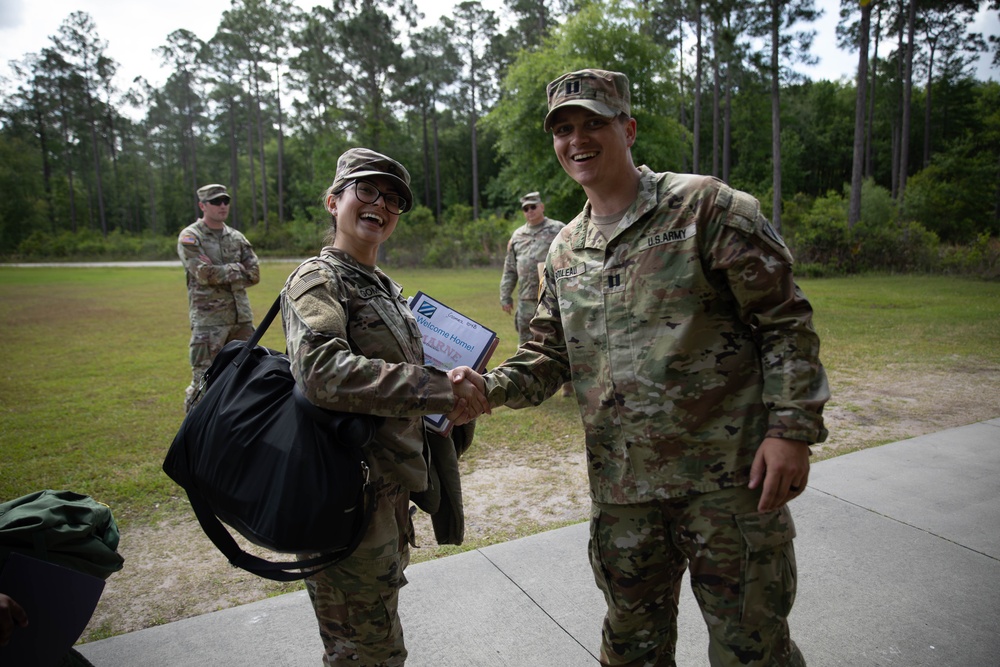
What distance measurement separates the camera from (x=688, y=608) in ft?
9.52

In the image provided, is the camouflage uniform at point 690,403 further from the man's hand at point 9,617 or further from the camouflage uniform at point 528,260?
the camouflage uniform at point 528,260

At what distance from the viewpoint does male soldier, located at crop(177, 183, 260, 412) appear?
649 centimetres

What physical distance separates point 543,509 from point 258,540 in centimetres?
271

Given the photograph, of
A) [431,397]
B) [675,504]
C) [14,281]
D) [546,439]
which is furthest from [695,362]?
[14,281]

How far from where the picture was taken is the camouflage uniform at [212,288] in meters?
6.49

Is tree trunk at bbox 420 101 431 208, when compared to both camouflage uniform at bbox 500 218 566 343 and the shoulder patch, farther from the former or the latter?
the shoulder patch

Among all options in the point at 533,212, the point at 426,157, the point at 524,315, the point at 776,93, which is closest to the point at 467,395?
the point at 524,315

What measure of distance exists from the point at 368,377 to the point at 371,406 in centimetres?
8

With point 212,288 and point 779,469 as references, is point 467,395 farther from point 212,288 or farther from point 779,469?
point 212,288

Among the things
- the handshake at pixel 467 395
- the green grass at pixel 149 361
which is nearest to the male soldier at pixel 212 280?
the green grass at pixel 149 361

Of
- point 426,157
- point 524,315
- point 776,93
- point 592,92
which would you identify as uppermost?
point 426,157

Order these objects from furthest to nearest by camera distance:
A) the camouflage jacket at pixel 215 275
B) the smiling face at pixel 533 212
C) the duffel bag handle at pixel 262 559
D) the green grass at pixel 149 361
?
the smiling face at pixel 533 212
the camouflage jacket at pixel 215 275
the green grass at pixel 149 361
the duffel bag handle at pixel 262 559

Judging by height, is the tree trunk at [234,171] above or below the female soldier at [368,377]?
above

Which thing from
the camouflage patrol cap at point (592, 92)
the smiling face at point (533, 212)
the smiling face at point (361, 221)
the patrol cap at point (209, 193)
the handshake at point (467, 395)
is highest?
the patrol cap at point (209, 193)
